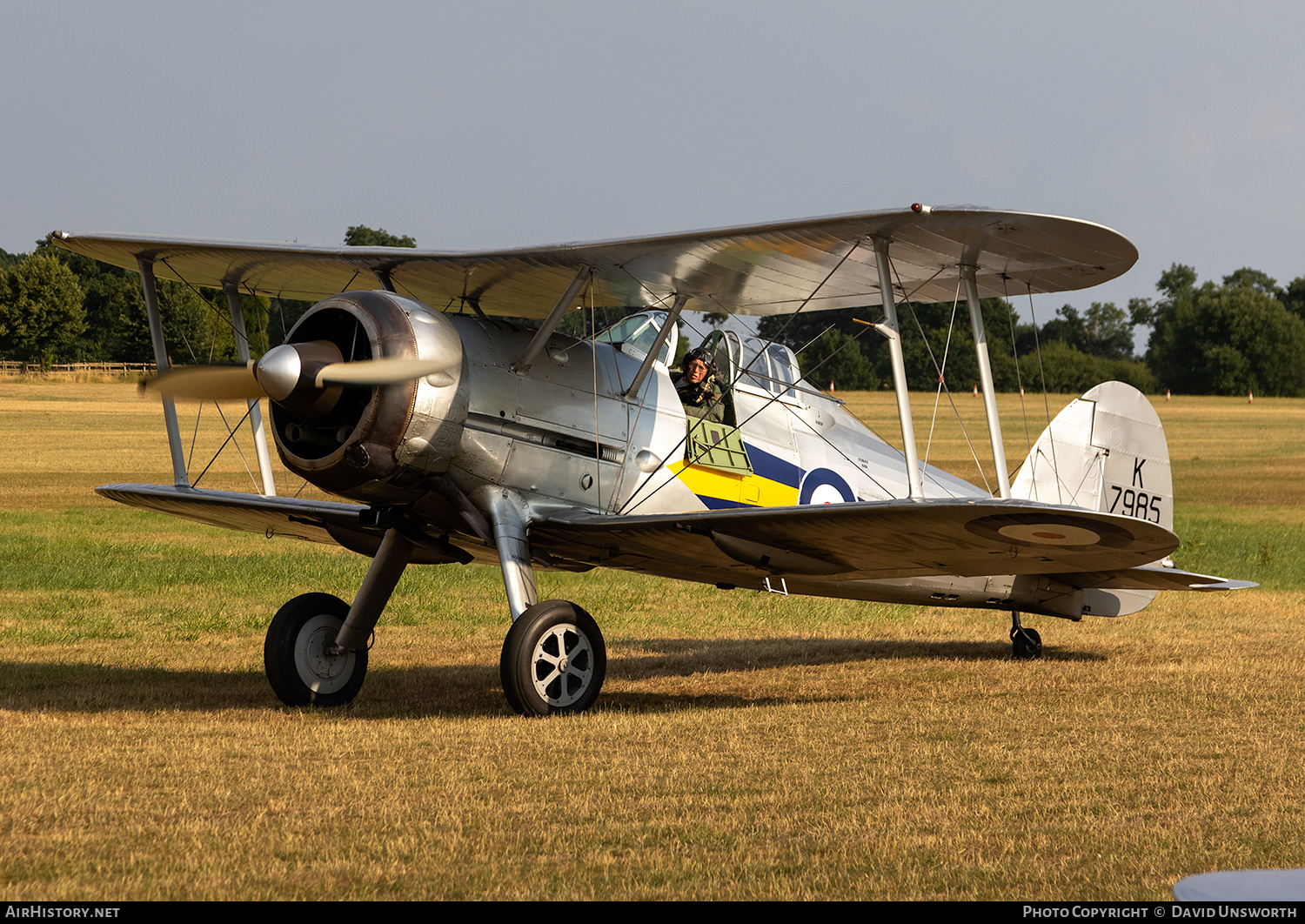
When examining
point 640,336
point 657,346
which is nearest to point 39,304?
point 640,336

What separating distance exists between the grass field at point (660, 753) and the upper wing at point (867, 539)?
92 cm

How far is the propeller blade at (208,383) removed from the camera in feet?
27.1

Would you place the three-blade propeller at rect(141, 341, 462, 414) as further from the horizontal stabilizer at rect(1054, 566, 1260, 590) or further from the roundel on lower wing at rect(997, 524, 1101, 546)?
the horizontal stabilizer at rect(1054, 566, 1260, 590)

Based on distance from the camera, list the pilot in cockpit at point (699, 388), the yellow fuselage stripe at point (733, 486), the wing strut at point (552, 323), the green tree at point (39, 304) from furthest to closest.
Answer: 1. the green tree at point (39, 304)
2. the pilot in cockpit at point (699, 388)
3. the yellow fuselage stripe at point (733, 486)
4. the wing strut at point (552, 323)

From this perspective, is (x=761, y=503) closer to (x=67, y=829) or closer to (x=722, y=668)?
(x=722, y=668)

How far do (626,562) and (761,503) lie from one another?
110 cm

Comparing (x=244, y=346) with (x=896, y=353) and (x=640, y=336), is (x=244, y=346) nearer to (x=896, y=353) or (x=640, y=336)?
(x=640, y=336)

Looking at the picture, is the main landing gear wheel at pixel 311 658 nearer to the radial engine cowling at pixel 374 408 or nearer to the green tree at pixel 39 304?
the radial engine cowling at pixel 374 408

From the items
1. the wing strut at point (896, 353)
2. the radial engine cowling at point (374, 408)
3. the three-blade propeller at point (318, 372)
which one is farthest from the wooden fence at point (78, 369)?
the wing strut at point (896, 353)

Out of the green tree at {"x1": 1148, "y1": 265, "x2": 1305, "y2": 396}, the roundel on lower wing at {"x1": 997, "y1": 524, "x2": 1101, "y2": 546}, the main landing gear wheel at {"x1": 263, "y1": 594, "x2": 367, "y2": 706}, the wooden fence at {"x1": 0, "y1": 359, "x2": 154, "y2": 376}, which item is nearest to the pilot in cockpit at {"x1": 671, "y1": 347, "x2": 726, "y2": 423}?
the roundel on lower wing at {"x1": 997, "y1": 524, "x2": 1101, "y2": 546}

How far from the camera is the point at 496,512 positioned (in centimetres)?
848

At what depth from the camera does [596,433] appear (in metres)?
9.00
